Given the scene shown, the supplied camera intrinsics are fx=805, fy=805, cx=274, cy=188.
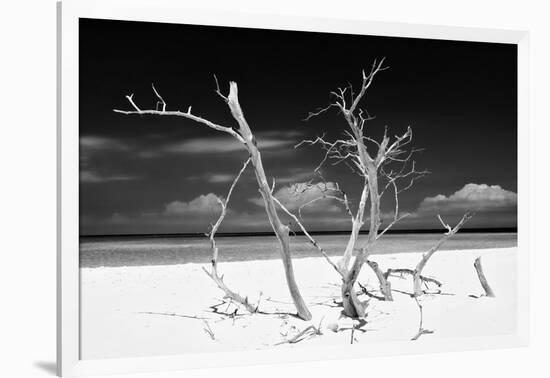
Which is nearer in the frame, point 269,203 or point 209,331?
point 209,331

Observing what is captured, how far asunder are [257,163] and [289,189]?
321 millimetres

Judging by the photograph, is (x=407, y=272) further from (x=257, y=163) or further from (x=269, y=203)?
(x=257, y=163)

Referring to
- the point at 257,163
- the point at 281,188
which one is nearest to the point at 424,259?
the point at 281,188

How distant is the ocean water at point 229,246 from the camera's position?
530 centimetres

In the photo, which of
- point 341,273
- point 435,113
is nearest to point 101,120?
point 341,273

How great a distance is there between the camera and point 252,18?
5617 mm

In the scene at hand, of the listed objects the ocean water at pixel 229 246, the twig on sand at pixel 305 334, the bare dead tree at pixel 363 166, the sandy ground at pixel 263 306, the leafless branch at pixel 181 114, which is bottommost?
the twig on sand at pixel 305 334

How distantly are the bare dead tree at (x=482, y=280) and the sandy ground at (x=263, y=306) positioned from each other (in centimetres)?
4

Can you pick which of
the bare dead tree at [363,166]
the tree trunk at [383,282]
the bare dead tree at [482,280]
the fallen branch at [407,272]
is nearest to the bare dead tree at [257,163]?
the bare dead tree at [363,166]

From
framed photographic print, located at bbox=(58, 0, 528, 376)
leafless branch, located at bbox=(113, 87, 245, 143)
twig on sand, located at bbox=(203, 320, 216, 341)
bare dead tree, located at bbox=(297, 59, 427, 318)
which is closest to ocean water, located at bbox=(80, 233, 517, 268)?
framed photographic print, located at bbox=(58, 0, 528, 376)

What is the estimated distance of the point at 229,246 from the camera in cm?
568

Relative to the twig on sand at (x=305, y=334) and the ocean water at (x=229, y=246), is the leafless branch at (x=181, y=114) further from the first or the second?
the twig on sand at (x=305, y=334)

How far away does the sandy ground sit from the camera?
531cm

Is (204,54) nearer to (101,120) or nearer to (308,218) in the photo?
(101,120)
